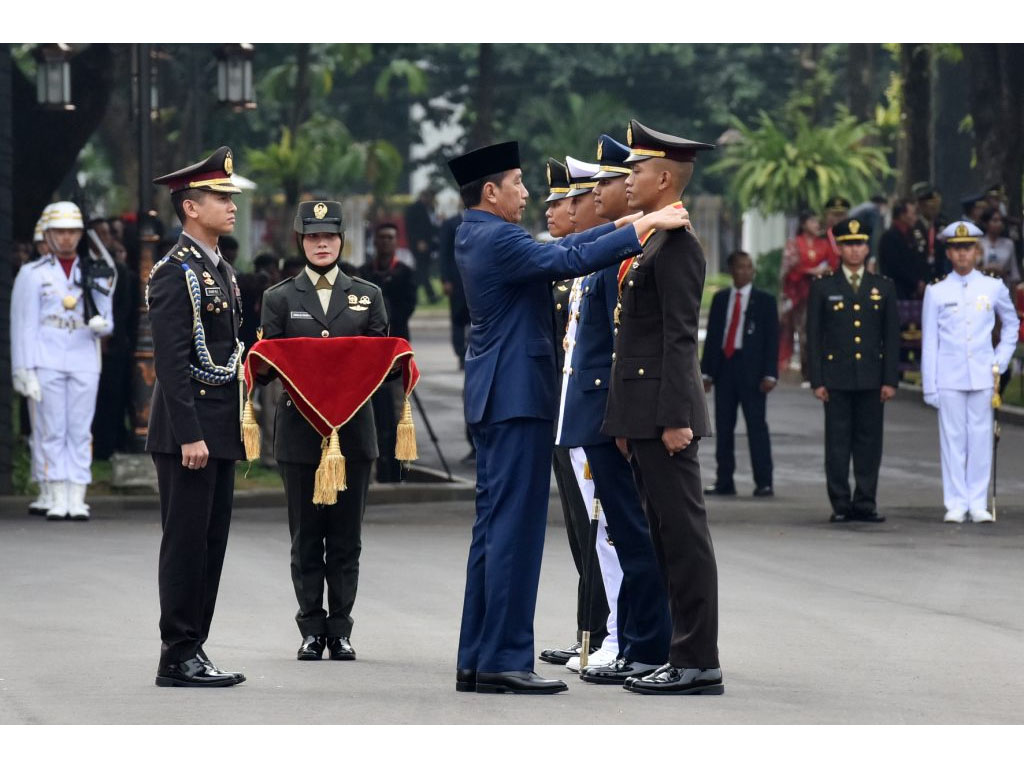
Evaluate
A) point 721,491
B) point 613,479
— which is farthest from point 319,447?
point 721,491

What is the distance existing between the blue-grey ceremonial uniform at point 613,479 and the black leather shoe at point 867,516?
21.4ft

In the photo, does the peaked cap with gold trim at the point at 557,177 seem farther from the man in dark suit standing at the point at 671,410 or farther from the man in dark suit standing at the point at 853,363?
the man in dark suit standing at the point at 853,363

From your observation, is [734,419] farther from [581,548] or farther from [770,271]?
[770,271]

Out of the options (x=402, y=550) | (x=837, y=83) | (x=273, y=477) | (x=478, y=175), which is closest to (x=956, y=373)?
(x=402, y=550)

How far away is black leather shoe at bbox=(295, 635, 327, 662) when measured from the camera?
31.8 ft

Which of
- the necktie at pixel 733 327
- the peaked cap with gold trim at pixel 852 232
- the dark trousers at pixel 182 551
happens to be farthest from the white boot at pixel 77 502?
the dark trousers at pixel 182 551

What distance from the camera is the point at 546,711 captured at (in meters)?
8.20

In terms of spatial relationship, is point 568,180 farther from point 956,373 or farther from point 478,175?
point 956,373

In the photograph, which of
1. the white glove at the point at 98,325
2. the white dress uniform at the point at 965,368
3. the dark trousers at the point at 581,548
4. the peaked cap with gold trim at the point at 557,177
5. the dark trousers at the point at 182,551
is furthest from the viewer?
the white dress uniform at the point at 965,368

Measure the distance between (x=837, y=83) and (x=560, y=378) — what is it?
171 ft

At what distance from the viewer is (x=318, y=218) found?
10.0 meters

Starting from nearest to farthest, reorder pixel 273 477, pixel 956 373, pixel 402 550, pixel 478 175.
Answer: pixel 478 175 → pixel 402 550 → pixel 956 373 → pixel 273 477

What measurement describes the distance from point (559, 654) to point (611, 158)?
2.14m

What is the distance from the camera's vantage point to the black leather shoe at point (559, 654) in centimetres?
965
